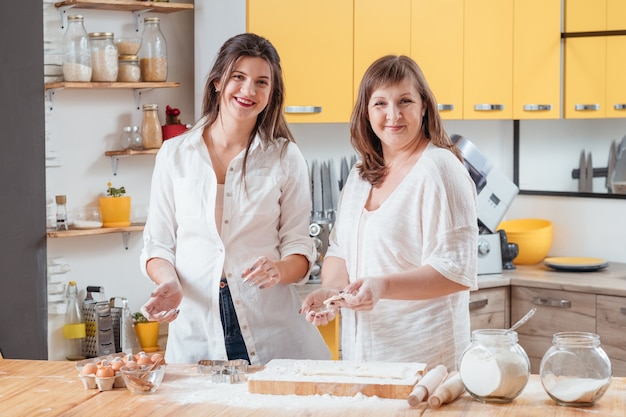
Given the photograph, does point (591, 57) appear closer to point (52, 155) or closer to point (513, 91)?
point (513, 91)

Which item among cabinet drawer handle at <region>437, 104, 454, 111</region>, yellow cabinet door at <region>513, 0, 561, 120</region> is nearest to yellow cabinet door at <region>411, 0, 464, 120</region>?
cabinet drawer handle at <region>437, 104, 454, 111</region>

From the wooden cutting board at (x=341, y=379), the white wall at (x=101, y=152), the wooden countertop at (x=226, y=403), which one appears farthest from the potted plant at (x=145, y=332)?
the wooden cutting board at (x=341, y=379)

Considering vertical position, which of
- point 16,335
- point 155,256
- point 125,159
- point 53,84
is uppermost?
point 53,84

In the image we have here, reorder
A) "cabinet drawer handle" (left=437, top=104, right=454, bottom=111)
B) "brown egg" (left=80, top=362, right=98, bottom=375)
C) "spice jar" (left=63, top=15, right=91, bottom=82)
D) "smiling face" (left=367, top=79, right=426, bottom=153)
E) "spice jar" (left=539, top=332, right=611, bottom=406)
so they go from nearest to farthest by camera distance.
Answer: "spice jar" (left=539, top=332, right=611, bottom=406) → "brown egg" (left=80, top=362, right=98, bottom=375) → "smiling face" (left=367, top=79, right=426, bottom=153) → "spice jar" (left=63, top=15, right=91, bottom=82) → "cabinet drawer handle" (left=437, top=104, right=454, bottom=111)

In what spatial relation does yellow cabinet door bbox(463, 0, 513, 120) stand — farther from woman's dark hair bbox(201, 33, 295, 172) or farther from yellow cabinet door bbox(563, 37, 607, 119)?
woman's dark hair bbox(201, 33, 295, 172)

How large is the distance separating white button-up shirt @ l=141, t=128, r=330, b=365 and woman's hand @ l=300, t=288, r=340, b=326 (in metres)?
0.22

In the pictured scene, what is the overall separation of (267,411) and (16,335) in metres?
1.86

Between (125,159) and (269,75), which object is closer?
(269,75)

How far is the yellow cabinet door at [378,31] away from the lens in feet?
12.5

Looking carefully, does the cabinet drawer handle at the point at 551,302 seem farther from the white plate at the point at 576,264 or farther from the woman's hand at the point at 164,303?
the woman's hand at the point at 164,303

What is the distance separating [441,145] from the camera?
96.0 inches

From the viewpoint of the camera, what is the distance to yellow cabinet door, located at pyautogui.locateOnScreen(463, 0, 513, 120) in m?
4.09

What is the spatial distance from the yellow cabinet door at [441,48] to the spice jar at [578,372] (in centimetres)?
219

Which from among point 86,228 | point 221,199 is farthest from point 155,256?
point 86,228
